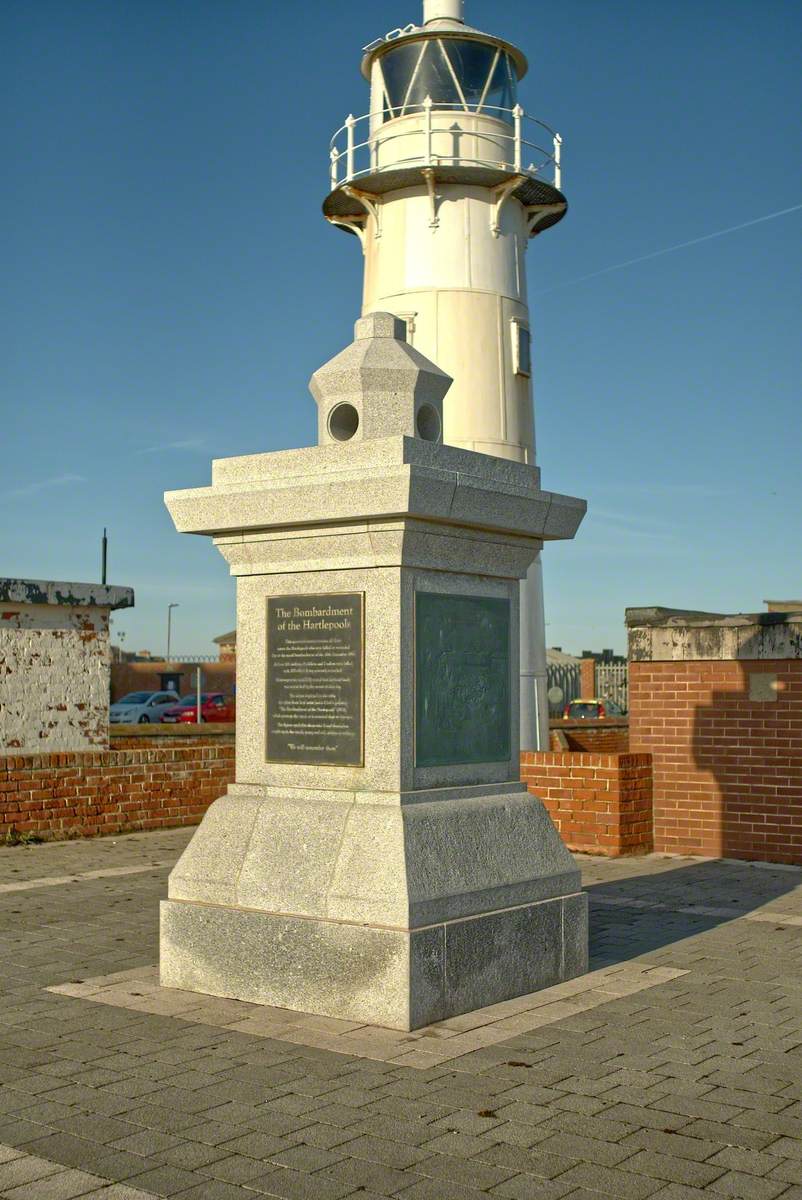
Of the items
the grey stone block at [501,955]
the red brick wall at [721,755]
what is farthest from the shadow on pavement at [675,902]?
the grey stone block at [501,955]

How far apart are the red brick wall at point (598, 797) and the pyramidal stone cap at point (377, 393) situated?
660 centimetres

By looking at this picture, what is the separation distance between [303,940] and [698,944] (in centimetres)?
317

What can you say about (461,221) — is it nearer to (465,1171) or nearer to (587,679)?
(465,1171)

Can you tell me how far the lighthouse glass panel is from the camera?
67.4 ft

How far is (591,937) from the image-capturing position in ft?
29.3

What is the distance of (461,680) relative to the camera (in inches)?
293

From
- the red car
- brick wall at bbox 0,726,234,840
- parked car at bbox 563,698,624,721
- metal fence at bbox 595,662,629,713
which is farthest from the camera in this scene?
metal fence at bbox 595,662,629,713

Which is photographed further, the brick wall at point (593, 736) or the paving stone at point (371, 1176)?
the brick wall at point (593, 736)

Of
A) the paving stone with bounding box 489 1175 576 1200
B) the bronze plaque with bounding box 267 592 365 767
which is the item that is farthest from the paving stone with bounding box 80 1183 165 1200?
the bronze plaque with bounding box 267 592 365 767

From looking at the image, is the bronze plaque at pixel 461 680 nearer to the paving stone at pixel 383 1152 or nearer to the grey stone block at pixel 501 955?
the grey stone block at pixel 501 955

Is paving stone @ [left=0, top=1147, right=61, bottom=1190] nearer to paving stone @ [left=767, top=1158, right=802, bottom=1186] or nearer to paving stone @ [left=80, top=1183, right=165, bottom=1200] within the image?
paving stone @ [left=80, top=1183, right=165, bottom=1200]

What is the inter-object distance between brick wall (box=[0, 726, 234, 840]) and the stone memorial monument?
6.91m

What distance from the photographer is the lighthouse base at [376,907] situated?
21.6 feet

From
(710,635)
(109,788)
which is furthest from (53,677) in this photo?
(710,635)
